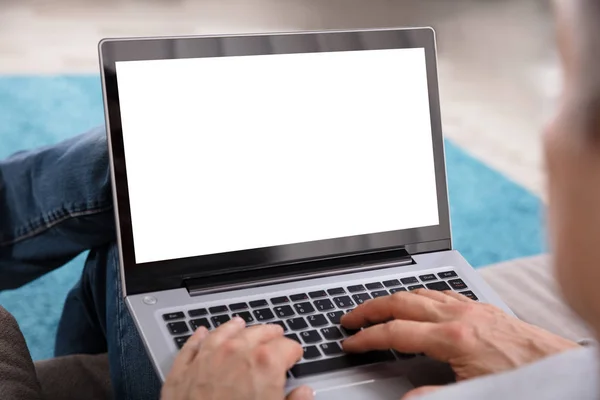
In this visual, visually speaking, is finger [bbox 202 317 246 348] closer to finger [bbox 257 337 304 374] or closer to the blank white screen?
finger [bbox 257 337 304 374]

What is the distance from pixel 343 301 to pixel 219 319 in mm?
140

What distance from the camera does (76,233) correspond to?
3.19ft

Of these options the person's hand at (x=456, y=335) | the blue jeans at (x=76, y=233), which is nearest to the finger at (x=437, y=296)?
the person's hand at (x=456, y=335)

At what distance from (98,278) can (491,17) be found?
272cm

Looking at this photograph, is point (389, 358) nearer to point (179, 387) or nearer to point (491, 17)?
point (179, 387)

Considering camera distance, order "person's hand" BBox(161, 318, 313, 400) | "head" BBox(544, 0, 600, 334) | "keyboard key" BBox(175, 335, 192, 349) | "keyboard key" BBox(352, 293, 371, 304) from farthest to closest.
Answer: "keyboard key" BBox(352, 293, 371, 304)
"keyboard key" BBox(175, 335, 192, 349)
"person's hand" BBox(161, 318, 313, 400)
"head" BBox(544, 0, 600, 334)

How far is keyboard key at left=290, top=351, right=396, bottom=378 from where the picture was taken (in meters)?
0.72

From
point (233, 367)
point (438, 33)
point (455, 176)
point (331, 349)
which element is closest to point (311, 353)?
point (331, 349)

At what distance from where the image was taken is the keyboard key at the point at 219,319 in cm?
77

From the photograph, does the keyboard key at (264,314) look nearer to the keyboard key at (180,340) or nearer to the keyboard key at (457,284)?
the keyboard key at (180,340)

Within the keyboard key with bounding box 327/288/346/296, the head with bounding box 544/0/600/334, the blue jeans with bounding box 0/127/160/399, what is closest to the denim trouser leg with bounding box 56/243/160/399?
the blue jeans with bounding box 0/127/160/399

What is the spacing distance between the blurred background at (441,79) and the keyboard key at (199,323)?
2.12ft

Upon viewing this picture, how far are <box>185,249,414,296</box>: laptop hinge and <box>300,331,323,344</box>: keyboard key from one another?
0.09 m

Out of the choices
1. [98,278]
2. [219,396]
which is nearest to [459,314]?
[219,396]
